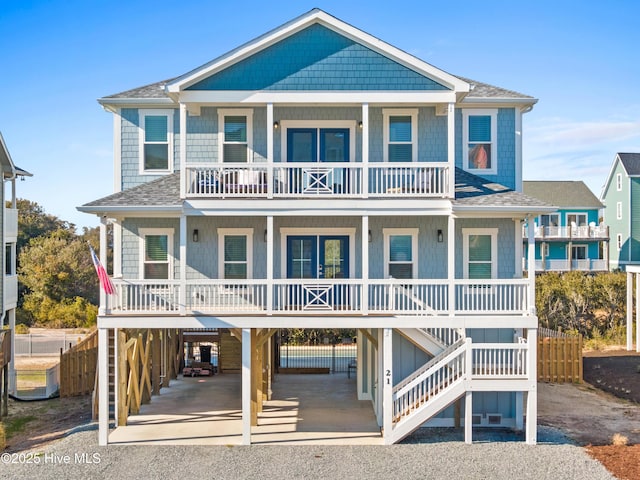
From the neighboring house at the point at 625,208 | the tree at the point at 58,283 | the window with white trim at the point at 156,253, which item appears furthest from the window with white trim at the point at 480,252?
the neighboring house at the point at 625,208

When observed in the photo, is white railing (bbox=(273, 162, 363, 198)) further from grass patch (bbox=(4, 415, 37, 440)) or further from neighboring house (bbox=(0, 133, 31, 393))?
neighboring house (bbox=(0, 133, 31, 393))

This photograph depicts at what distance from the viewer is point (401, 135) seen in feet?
51.8

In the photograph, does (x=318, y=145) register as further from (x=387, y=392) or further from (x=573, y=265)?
(x=573, y=265)

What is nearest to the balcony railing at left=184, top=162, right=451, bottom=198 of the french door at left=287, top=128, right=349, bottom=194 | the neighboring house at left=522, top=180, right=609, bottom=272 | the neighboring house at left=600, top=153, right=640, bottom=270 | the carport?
the french door at left=287, top=128, right=349, bottom=194

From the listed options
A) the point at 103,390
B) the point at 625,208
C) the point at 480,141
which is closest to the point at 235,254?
the point at 103,390

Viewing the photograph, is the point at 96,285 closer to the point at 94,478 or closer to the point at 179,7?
the point at 179,7

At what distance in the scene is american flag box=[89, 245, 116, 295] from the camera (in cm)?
1273

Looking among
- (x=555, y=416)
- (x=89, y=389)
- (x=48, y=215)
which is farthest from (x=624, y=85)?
(x=48, y=215)

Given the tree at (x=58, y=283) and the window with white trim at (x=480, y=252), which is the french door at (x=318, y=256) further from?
the tree at (x=58, y=283)

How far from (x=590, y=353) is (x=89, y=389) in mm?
19998

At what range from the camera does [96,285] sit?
38.8 meters

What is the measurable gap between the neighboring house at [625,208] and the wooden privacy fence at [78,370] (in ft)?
128

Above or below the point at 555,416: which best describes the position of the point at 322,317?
above

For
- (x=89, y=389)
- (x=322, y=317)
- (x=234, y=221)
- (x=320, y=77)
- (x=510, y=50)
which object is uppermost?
(x=510, y=50)
